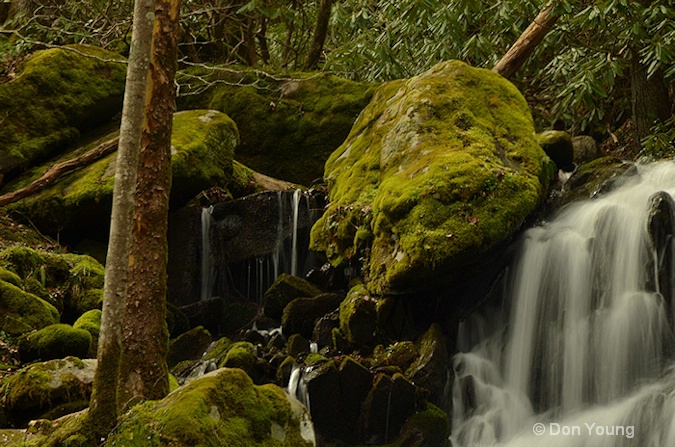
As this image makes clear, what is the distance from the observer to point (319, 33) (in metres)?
14.7

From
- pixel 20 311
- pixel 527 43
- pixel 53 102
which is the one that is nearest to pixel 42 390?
pixel 20 311

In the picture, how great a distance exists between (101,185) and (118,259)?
6332mm

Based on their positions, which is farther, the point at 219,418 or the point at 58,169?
the point at 58,169

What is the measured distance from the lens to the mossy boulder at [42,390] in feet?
17.6

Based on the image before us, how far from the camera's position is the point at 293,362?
300 inches

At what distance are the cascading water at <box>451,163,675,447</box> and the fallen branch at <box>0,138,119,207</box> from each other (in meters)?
6.49

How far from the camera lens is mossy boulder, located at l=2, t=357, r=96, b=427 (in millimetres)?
5371

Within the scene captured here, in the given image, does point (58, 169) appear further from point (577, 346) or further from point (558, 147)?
point (577, 346)

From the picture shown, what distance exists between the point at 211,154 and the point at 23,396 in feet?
20.2

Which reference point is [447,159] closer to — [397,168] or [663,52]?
[397,168]

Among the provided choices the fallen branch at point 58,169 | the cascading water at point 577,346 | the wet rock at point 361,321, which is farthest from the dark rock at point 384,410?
the fallen branch at point 58,169

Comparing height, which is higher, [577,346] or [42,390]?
[42,390]

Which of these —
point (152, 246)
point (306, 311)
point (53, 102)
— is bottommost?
point (306, 311)

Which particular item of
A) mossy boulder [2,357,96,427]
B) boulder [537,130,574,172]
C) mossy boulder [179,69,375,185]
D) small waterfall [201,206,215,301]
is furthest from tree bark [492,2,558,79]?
mossy boulder [2,357,96,427]
